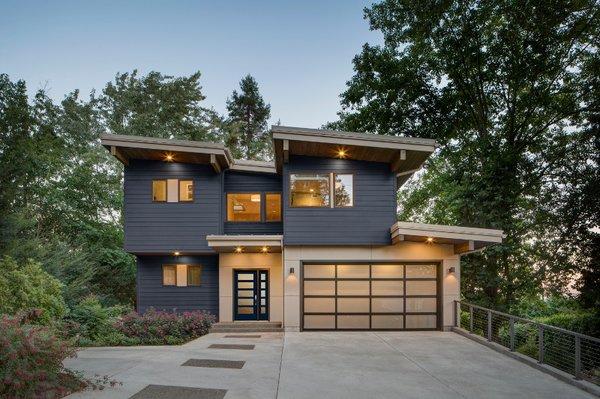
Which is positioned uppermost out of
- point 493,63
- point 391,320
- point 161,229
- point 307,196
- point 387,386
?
point 493,63

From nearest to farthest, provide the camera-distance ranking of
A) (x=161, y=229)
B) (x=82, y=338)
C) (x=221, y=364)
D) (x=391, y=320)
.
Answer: (x=221, y=364), (x=82, y=338), (x=391, y=320), (x=161, y=229)

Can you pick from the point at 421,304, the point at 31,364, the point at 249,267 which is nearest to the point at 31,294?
the point at 31,364

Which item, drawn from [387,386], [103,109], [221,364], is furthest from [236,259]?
[103,109]

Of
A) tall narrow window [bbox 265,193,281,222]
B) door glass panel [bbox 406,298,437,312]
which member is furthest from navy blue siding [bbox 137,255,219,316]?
door glass panel [bbox 406,298,437,312]

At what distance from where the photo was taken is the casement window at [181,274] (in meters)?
14.9

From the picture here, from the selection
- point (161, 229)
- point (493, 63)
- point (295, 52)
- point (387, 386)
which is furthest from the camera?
point (295, 52)

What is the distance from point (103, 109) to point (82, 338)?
20.8 metres

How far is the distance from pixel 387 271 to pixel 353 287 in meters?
1.16

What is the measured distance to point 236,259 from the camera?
572 inches

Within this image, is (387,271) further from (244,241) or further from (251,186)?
(251,186)

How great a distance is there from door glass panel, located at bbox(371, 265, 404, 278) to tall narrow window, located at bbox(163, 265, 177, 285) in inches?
278

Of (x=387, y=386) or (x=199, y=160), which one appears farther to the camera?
(x=199, y=160)

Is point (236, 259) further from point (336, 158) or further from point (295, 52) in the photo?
point (295, 52)

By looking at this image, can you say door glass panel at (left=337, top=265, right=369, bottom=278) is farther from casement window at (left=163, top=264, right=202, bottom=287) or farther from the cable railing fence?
casement window at (left=163, top=264, right=202, bottom=287)
